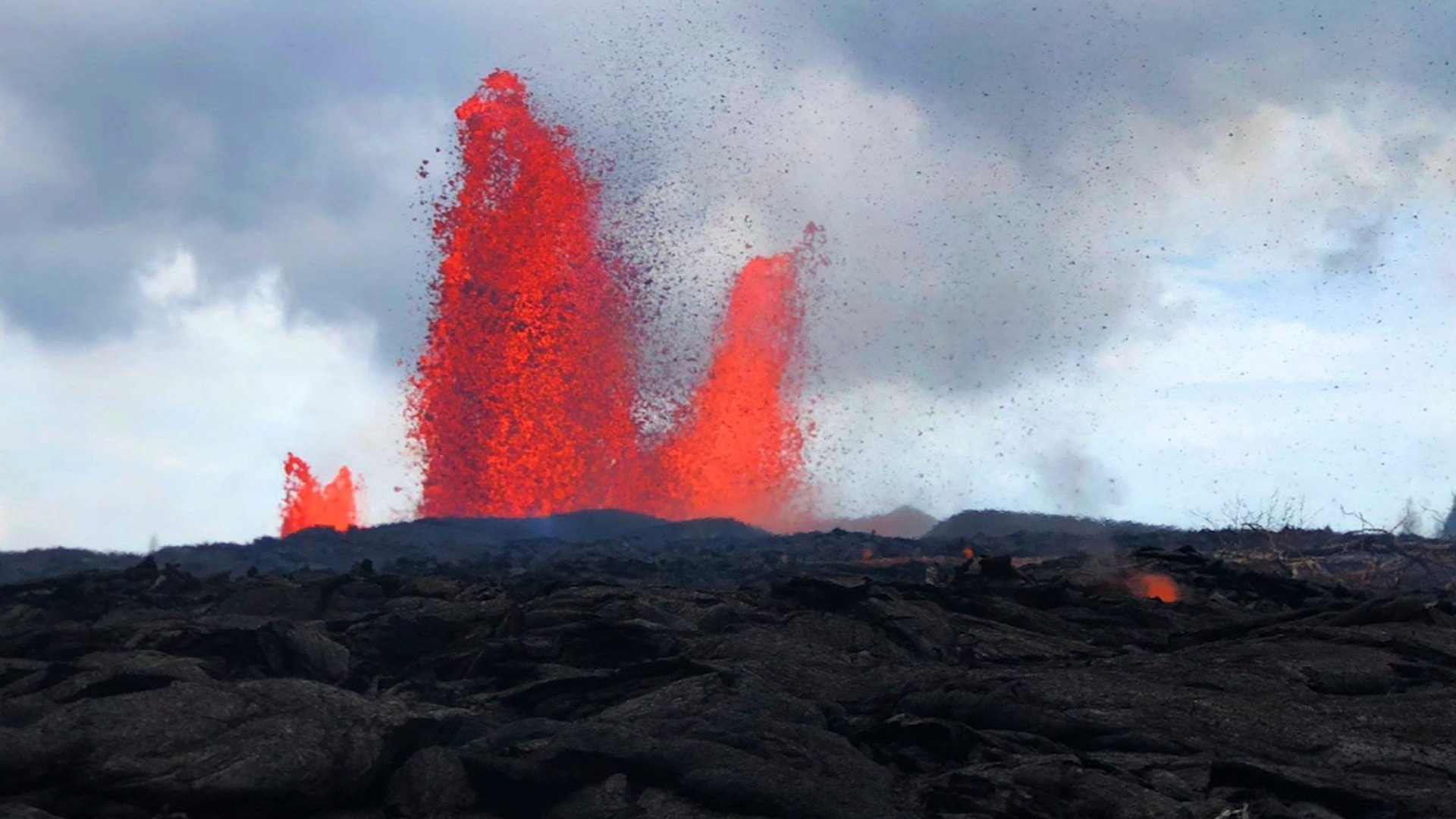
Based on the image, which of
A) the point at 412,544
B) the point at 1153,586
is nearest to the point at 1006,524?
the point at 412,544

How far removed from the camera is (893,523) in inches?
2926

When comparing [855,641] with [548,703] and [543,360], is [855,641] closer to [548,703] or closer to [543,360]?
[548,703]

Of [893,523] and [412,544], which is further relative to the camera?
[893,523]

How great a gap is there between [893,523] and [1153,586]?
178 ft

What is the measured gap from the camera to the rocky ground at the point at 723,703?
31.4 feet

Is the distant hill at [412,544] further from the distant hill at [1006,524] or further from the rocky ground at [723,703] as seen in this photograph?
the rocky ground at [723,703]

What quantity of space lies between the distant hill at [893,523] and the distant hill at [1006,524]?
4893 mm

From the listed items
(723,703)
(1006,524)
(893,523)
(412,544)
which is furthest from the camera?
(893,523)

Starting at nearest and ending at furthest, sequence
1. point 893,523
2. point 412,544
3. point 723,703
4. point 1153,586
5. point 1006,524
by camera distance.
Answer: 1. point 723,703
2. point 1153,586
3. point 412,544
4. point 1006,524
5. point 893,523

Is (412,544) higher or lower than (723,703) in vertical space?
higher

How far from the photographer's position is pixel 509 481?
6088cm

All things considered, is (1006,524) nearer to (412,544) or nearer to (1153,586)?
(412,544)

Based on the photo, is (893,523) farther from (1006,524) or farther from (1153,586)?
(1153,586)

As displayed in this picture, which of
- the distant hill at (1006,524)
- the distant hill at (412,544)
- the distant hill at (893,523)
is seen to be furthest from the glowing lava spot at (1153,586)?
the distant hill at (893,523)
